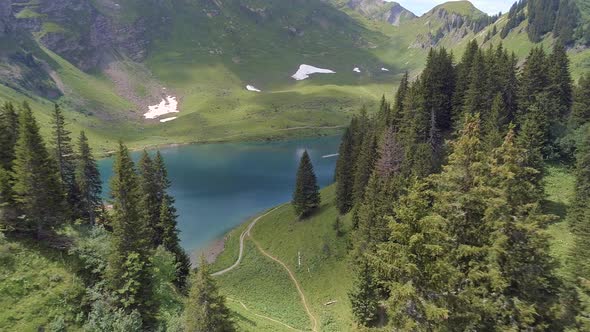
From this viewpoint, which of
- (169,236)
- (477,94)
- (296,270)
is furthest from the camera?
(296,270)

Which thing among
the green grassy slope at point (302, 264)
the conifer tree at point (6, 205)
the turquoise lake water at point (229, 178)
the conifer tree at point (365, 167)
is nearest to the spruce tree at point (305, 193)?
the green grassy slope at point (302, 264)

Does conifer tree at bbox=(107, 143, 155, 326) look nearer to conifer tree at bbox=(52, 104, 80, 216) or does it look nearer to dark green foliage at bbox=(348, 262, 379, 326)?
conifer tree at bbox=(52, 104, 80, 216)

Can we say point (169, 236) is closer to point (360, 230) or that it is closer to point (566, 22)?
point (360, 230)

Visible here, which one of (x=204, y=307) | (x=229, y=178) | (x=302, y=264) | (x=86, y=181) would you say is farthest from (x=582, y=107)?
(x=229, y=178)

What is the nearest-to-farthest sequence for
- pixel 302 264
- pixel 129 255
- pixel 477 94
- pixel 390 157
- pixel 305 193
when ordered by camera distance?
pixel 129 255, pixel 390 157, pixel 477 94, pixel 302 264, pixel 305 193

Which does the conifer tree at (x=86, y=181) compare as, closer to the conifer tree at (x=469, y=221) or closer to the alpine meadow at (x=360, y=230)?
the alpine meadow at (x=360, y=230)

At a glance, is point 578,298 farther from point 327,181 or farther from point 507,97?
point 327,181

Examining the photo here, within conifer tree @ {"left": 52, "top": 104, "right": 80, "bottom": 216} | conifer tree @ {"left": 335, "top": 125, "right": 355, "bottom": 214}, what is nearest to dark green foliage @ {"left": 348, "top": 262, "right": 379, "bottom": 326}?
conifer tree @ {"left": 335, "top": 125, "right": 355, "bottom": 214}
